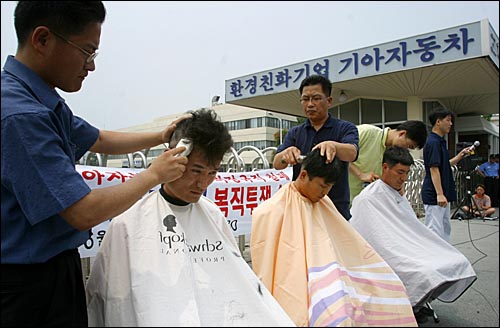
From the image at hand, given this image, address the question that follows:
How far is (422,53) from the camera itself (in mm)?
7789

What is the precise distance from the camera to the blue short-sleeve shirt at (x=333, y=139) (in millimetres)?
2377

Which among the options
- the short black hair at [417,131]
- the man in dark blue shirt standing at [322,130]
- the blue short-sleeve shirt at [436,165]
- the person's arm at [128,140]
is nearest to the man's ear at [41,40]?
the person's arm at [128,140]

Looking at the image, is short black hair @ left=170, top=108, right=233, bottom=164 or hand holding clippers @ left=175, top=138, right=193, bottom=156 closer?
hand holding clippers @ left=175, top=138, right=193, bottom=156

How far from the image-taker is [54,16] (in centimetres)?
102

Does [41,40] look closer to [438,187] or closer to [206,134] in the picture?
[206,134]

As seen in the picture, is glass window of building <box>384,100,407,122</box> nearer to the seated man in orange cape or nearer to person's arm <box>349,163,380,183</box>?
person's arm <box>349,163,380,183</box>

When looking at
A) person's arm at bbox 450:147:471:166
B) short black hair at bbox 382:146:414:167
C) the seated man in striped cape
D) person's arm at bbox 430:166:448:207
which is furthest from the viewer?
person's arm at bbox 450:147:471:166

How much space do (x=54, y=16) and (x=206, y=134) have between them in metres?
0.63

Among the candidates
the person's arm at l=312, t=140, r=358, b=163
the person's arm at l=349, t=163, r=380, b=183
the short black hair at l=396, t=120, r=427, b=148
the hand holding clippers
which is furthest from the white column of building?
the hand holding clippers

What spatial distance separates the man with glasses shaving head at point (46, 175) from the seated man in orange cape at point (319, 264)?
779mm

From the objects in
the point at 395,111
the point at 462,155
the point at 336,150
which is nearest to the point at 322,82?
the point at 336,150

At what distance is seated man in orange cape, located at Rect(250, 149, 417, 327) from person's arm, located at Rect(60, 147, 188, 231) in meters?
0.80

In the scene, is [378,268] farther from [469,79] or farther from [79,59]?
[469,79]

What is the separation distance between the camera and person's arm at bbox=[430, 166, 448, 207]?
3332mm
